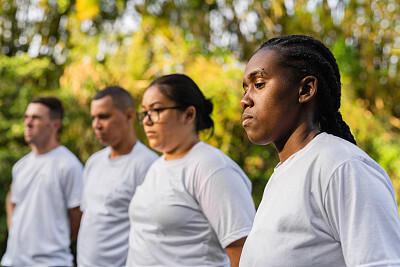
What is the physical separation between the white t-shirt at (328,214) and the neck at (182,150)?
1.22 m

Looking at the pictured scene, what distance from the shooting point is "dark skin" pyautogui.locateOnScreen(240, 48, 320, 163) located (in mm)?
1437

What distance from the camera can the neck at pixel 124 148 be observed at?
365cm

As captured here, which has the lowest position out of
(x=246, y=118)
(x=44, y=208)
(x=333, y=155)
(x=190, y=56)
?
(x=44, y=208)

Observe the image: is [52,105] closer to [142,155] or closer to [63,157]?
[63,157]

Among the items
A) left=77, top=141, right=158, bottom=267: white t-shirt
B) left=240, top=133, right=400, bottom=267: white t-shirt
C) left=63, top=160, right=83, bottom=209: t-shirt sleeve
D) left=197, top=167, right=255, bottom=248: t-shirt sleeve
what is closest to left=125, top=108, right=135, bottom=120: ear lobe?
left=77, top=141, right=158, bottom=267: white t-shirt

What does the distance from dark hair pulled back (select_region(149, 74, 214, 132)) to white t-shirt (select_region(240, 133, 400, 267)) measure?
1.35m

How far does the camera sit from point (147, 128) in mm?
2732

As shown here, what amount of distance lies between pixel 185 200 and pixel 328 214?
121 centimetres

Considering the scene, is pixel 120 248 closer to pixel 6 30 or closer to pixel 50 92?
pixel 50 92

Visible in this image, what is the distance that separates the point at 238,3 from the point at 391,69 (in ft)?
10.2

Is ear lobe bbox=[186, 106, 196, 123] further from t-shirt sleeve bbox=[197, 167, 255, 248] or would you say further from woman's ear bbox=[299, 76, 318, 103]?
woman's ear bbox=[299, 76, 318, 103]

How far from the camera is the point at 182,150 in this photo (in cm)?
263

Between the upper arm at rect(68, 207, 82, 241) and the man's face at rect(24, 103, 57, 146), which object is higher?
the man's face at rect(24, 103, 57, 146)

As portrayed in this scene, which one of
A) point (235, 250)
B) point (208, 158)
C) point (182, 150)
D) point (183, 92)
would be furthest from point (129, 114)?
point (235, 250)
